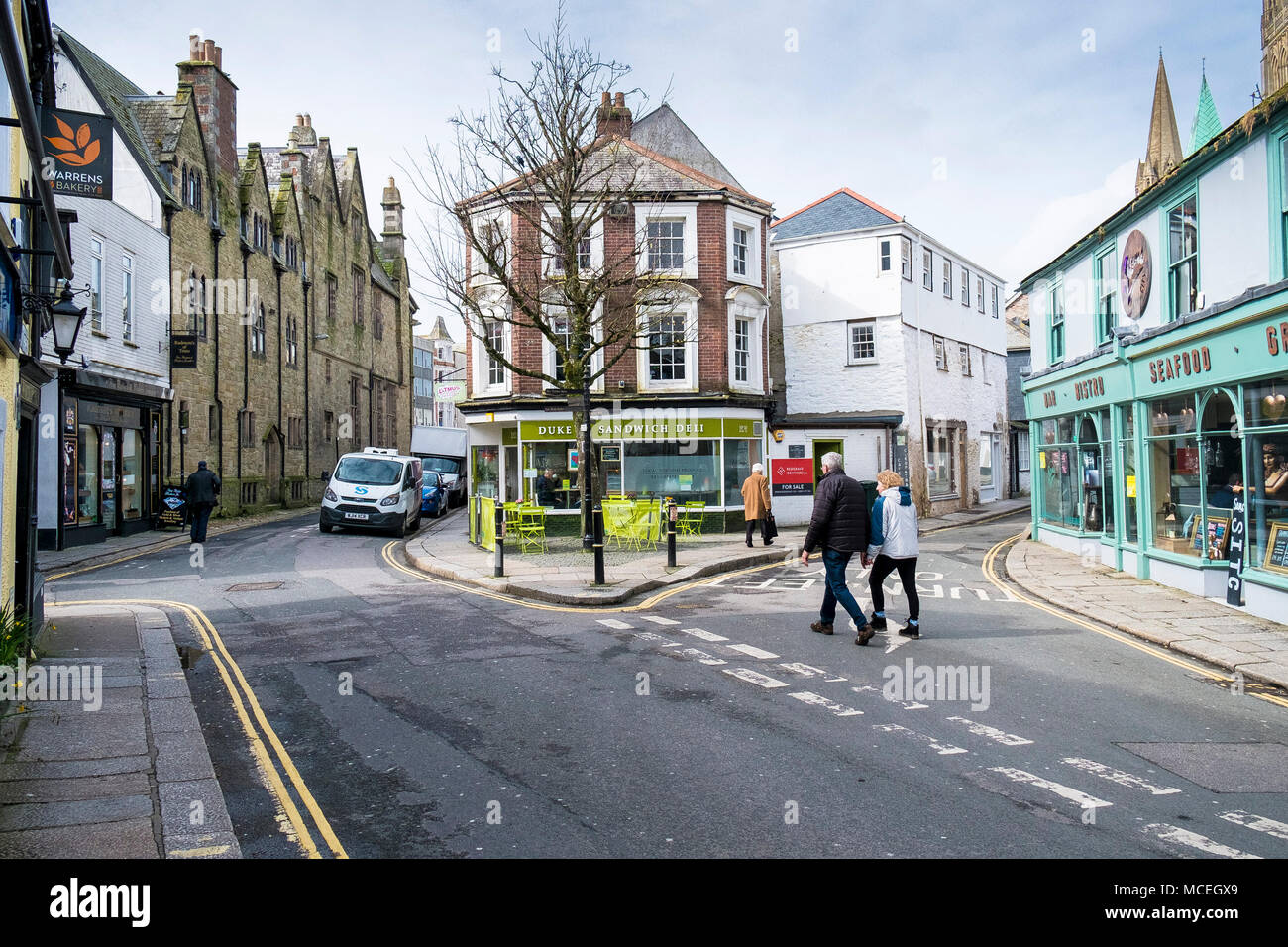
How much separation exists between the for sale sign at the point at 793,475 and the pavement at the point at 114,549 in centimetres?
1454

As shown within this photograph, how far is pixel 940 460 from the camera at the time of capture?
3122 cm

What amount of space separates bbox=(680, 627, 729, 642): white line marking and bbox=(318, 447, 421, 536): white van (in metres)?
14.2

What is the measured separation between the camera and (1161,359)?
13.5 m

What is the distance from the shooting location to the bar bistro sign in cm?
979

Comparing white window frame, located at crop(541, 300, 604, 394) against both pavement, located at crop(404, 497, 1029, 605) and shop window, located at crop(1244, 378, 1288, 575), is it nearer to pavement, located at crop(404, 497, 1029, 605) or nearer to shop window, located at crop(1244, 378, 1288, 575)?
pavement, located at crop(404, 497, 1029, 605)

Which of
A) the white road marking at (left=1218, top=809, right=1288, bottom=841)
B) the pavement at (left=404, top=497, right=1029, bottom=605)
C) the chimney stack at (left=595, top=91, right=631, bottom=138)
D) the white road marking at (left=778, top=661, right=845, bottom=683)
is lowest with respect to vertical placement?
the white road marking at (left=1218, top=809, right=1288, bottom=841)

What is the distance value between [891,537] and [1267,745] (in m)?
3.92

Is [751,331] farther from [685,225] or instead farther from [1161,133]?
[1161,133]

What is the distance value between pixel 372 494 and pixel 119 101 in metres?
14.0

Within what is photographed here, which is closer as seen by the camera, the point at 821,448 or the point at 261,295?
the point at 821,448

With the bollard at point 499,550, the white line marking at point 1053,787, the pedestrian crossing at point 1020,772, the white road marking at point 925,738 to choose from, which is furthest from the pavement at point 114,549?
the white line marking at point 1053,787

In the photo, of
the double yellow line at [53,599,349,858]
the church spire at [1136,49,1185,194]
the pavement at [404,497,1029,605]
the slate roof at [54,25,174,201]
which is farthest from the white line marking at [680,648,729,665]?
the church spire at [1136,49,1185,194]

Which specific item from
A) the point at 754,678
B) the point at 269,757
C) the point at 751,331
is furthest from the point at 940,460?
the point at 269,757
